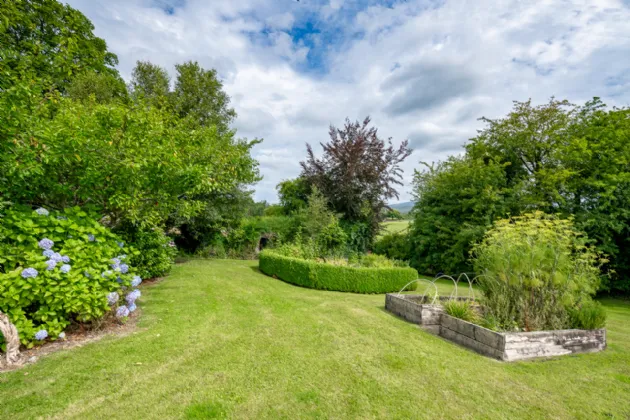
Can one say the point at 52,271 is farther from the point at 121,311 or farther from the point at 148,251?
the point at 148,251

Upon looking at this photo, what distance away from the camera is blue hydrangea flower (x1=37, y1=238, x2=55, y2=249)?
3238mm

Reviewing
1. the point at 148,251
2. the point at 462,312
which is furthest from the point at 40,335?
the point at 462,312

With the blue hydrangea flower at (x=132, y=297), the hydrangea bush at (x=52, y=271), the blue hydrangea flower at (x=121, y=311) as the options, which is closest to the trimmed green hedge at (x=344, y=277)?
the blue hydrangea flower at (x=132, y=297)

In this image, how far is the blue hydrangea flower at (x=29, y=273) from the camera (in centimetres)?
297

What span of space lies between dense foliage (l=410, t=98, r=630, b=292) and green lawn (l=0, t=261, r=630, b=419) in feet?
22.2

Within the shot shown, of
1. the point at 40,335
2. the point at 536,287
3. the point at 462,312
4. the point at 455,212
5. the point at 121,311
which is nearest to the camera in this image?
the point at 40,335

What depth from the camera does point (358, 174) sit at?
13898 mm

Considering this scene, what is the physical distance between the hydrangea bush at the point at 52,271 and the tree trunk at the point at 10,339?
0.13 meters

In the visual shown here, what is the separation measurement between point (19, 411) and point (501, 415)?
388 cm

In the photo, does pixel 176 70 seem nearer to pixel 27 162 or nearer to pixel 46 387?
pixel 27 162

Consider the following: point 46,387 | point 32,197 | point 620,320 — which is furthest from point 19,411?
point 620,320

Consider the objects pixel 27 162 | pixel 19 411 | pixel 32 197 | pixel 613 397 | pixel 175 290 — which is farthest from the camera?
pixel 175 290

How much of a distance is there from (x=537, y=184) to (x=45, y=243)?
556 inches

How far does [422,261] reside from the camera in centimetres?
1343
